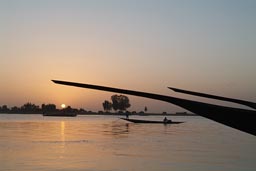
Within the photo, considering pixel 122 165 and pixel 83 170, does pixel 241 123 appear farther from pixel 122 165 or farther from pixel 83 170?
pixel 122 165

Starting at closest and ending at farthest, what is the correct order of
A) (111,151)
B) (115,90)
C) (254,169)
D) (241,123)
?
(115,90), (241,123), (254,169), (111,151)

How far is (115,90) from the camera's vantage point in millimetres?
10781

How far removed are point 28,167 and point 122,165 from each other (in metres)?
5.06

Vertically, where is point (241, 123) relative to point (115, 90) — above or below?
below

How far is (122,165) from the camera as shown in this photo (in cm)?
2522

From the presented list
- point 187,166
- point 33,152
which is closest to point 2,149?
point 33,152

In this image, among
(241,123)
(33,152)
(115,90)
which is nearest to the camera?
(115,90)

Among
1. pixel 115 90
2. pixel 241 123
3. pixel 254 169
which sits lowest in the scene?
pixel 254 169

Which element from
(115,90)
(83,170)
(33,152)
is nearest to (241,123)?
(115,90)

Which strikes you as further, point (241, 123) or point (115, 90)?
point (241, 123)

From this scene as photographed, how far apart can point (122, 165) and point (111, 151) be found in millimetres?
8402

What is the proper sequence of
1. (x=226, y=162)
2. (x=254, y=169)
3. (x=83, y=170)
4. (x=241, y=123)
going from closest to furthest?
(x=241, y=123), (x=83, y=170), (x=254, y=169), (x=226, y=162)

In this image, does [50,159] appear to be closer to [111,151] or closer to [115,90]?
[111,151]

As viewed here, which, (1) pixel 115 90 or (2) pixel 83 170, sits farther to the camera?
(2) pixel 83 170
